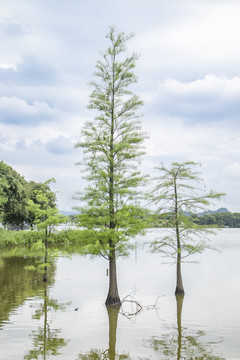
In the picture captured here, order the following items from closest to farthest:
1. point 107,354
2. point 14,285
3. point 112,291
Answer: point 107,354 → point 112,291 → point 14,285

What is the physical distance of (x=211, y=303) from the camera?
1049 inches

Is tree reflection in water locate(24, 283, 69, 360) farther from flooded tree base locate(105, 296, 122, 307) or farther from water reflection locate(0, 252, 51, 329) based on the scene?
flooded tree base locate(105, 296, 122, 307)

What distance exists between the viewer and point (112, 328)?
19359 mm

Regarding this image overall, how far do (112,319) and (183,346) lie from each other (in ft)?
18.5

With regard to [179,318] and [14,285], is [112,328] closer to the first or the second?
[179,318]

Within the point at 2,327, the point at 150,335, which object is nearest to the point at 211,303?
the point at 150,335

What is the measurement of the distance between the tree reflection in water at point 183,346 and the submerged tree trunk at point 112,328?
169cm

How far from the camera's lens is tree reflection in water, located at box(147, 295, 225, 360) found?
49.9 feet

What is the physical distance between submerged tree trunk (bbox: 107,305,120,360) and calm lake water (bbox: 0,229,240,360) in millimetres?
42

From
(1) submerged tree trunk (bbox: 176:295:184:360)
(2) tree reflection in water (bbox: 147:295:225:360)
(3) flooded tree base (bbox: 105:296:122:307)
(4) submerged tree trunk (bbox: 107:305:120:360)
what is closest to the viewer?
(2) tree reflection in water (bbox: 147:295:225:360)

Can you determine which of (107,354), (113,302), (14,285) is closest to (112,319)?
(113,302)

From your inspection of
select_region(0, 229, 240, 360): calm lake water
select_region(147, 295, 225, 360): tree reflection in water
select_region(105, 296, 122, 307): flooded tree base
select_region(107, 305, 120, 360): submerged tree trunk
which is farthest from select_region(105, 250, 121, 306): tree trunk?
select_region(147, 295, 225, 360): tree reflection in water

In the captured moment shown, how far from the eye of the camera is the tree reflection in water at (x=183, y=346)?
49.9ft

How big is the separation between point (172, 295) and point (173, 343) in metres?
12.2
